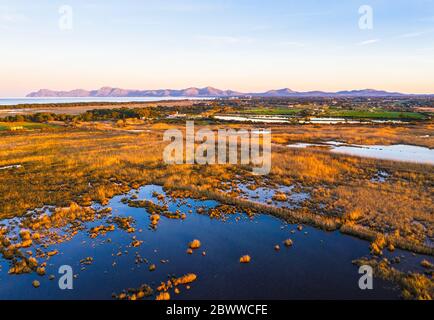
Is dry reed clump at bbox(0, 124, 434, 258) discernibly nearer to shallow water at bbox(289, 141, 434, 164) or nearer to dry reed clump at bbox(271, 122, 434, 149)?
shallow water at bbox(289, 141, 434, 164)

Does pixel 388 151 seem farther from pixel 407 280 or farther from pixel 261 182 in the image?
pixel 407 280

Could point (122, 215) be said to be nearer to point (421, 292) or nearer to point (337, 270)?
point (337, 270)

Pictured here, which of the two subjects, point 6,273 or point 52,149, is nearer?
point 6,273

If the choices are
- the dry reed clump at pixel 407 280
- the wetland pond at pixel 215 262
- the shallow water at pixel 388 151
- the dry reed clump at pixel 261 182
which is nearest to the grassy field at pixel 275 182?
the dry reed clump at pixel 261 182

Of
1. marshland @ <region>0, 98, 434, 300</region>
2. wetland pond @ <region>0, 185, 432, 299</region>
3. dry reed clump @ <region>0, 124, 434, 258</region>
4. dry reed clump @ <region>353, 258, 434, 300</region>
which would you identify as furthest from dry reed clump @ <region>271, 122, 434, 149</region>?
dry reed clump @ <region>353, 258, 434, 300</region>

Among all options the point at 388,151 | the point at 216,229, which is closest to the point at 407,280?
the point at 216,229

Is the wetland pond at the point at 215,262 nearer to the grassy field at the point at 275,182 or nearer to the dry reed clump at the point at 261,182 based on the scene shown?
the grassy field at the point at 275,182
